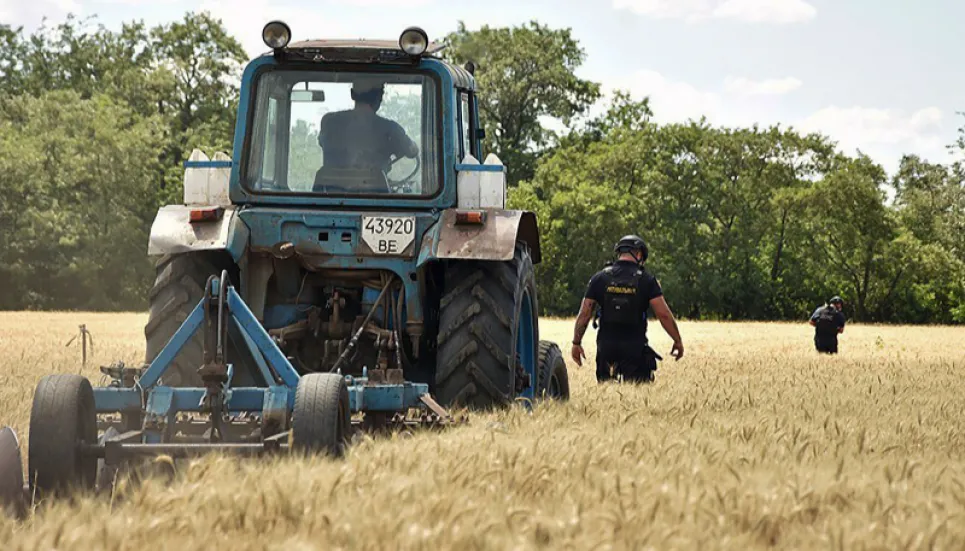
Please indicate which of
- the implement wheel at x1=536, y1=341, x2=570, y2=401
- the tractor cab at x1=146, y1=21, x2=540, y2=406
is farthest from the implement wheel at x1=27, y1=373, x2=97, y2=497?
the implement wheel at x1=536, y1=341, x2=570, y2=401

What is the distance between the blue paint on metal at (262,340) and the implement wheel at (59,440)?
3.01ft

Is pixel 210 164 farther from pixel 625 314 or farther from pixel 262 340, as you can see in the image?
pixel 625 314

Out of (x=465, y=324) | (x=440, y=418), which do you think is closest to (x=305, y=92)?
(x=465, y=324)

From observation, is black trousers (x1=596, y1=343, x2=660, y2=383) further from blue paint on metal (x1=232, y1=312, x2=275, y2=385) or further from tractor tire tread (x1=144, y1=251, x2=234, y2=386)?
blue paint on metal (x1=232, y1=312, x2=275, y2=385)

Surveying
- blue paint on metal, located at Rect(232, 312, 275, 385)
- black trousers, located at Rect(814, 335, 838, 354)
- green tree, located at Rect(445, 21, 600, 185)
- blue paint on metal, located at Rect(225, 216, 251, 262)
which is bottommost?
black trousers, located at Rect(814, 335, 838, 354)

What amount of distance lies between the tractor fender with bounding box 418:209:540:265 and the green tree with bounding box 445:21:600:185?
5092cm

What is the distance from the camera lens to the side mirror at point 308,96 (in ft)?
27.8

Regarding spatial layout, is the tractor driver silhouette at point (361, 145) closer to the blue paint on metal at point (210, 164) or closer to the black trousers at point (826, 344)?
the blue paint on metal at point (210, 164)

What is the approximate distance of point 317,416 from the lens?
572 centimetres

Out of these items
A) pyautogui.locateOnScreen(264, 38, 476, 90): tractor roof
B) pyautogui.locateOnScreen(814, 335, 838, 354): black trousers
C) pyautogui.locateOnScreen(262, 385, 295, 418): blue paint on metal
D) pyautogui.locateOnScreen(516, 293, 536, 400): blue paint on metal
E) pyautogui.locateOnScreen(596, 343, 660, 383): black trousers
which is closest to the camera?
pyautogui.locateOnScreen(262, 385, 295, 418): blue paint on metal

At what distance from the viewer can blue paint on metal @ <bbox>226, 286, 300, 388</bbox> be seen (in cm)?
646

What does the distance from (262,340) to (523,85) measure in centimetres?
5442

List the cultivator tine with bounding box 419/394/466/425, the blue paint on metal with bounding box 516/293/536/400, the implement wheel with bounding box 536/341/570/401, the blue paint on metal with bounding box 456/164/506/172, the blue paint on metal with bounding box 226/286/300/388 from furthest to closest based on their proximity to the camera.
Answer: the implement wheel with bounding box 536/341/570/401
the blue paint on metal with bounding box 516/293/536/400
the blue paint on metal with bounding box 456/164/506/172
the cultivator tine with bounding box 419/394/466/425
the blue paint on metal with bounding box 226/286/300/388

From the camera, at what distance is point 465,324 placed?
7.77 metres
